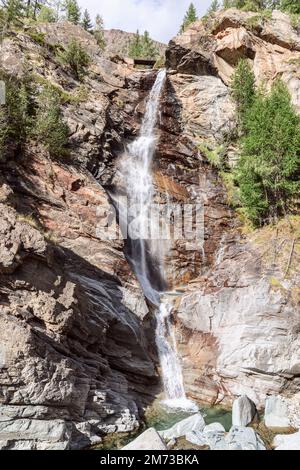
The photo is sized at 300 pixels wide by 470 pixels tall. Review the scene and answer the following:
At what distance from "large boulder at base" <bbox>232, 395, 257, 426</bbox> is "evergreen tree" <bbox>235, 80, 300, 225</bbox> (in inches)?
492

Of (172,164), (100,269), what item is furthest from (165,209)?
(100,269)

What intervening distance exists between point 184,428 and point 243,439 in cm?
219

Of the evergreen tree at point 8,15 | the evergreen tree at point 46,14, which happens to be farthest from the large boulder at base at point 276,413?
the evergreen tree at point 46,14

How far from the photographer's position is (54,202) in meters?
19.5

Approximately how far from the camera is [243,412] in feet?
46.5

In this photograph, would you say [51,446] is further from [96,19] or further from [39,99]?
[96,19]

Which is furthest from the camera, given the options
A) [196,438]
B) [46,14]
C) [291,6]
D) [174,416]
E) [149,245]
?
[46,14]

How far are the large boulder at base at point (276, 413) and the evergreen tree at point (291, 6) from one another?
4100 cm

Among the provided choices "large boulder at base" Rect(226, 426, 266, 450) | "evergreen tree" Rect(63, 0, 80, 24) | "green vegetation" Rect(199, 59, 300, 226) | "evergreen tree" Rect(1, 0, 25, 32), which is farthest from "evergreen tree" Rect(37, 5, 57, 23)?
"large boulder at base" Rect(226, 426, 266, 450)

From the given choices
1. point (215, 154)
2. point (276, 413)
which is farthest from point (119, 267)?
point (215, 154)

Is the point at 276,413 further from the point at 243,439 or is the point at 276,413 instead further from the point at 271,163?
the point at 271,163

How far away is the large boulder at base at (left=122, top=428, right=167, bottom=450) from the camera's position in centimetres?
1082

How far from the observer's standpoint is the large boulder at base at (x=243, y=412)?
45.7ft

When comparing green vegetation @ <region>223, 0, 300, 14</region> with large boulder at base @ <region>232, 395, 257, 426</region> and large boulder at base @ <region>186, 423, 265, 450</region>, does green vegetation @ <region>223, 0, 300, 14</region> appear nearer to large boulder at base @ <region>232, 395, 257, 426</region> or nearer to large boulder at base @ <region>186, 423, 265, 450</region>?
large boulder at base @ <region>232, 395, 257, 426</region>
